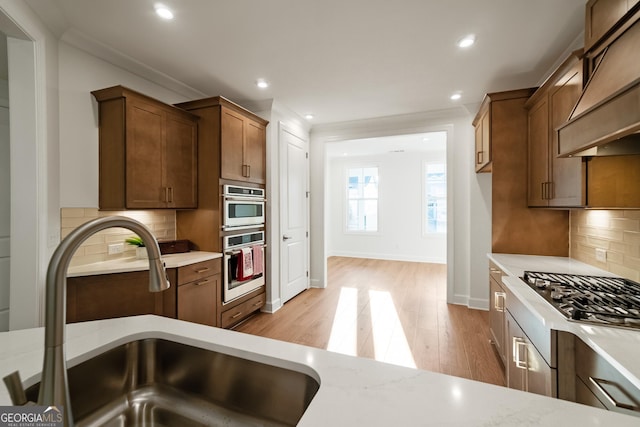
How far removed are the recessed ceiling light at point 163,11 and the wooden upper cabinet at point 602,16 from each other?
8.41 feet

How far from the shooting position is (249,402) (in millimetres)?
857

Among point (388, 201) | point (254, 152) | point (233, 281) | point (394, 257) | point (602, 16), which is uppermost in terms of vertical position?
point (602, 16)

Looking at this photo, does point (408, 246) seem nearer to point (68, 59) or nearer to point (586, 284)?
point (586, 284)

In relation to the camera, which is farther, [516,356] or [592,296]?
[516,356]

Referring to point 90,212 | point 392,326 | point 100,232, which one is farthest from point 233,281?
point 392,326

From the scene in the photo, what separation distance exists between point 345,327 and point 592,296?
86.9 inches

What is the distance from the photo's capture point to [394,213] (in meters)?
7.14

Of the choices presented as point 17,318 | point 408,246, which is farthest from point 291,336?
point 408,246

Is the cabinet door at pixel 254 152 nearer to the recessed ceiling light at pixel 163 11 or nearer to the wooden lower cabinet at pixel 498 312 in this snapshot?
the recessed ceiling light at pixel 163 11

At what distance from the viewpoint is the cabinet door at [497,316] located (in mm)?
2227

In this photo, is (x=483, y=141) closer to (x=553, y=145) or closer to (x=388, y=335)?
(x=553, y=145)

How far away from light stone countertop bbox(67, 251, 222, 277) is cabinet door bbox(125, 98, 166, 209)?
0.50 meters

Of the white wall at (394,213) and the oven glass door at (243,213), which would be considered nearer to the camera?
the oven glass door at (243,213)

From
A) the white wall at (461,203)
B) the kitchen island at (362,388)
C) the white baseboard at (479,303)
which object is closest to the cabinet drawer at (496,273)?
the white wall at (461,203)
